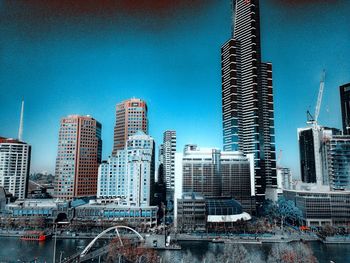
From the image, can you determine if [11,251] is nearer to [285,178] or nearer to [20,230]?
[20,230]

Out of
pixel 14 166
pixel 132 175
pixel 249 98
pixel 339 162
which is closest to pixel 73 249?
pixel 132 175

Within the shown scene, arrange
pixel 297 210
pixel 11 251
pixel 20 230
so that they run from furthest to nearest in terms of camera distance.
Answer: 1. pixel 297 210
2. pixel 20 230
3. pixel 11 251

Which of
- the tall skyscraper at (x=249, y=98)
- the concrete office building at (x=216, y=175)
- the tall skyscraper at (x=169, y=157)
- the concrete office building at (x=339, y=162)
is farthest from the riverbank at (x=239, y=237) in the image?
the tall skyscraper at (x=169, y=157)

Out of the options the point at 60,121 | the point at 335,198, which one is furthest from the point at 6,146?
the point at 335,198

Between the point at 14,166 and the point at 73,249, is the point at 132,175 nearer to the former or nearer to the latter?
the point at 73,249

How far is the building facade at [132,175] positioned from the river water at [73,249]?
5.00m

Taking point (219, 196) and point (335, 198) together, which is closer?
point (335, 198)

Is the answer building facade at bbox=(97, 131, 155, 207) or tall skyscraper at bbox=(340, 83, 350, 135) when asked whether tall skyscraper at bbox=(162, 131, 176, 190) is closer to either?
building facade at bbox=(97, 131, 155, 207)

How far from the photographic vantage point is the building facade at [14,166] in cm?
2375

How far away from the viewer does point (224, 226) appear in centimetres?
1770

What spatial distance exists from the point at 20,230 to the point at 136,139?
9.74 m

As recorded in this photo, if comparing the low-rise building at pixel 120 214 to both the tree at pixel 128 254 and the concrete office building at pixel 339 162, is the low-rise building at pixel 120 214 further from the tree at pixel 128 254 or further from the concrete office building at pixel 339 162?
the concrete office building at pixel 339 162

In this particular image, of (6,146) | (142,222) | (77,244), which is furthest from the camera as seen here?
(6,146)

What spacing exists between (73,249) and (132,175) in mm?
7098
